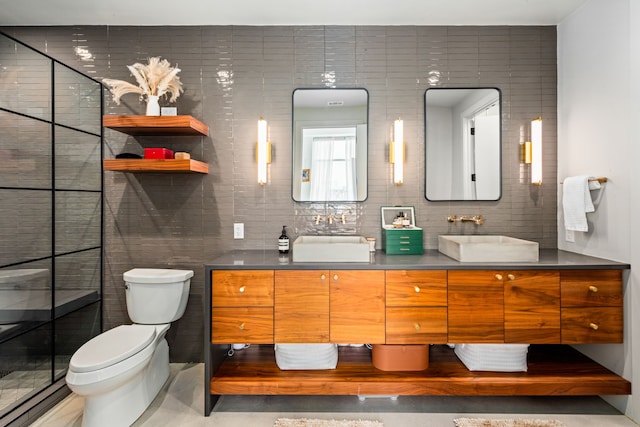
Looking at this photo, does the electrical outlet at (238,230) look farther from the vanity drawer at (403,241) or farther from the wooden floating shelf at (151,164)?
the vanity drawer at (403,241)

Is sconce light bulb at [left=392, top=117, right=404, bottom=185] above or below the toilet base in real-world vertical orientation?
above

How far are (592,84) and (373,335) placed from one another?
2150 millimetres

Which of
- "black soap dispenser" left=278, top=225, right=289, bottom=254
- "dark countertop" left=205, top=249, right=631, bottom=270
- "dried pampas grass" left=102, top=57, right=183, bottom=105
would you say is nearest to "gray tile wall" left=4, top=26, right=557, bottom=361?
"black soap dispenser" left=278, top=225, right=289, bottom=254

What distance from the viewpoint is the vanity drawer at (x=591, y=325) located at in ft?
6.67

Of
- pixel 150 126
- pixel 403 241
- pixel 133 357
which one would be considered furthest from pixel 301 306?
pixel 150 126

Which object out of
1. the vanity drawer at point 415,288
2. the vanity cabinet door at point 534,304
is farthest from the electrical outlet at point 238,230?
the vanity cabinet door at point 534,304

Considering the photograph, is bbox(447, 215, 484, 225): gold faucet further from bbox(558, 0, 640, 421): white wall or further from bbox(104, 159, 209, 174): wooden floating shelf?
bbox(104, 159, 209, 174): wooden floating shelf

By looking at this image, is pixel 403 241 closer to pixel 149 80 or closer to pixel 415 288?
pixel 415 288

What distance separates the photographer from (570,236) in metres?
2.47

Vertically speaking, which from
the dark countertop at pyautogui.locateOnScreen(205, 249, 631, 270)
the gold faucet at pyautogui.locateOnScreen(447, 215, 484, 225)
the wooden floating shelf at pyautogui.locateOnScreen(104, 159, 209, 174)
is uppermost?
the wooden floating shelf at pyautogui.locateOnScreen(104, 159, 209, 174)

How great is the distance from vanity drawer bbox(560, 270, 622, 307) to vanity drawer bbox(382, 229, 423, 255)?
2.79 ft

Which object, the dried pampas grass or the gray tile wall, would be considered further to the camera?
the gray tile wall

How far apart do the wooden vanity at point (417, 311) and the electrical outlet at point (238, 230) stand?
59cm

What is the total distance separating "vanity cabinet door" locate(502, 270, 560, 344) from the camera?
2.04m
